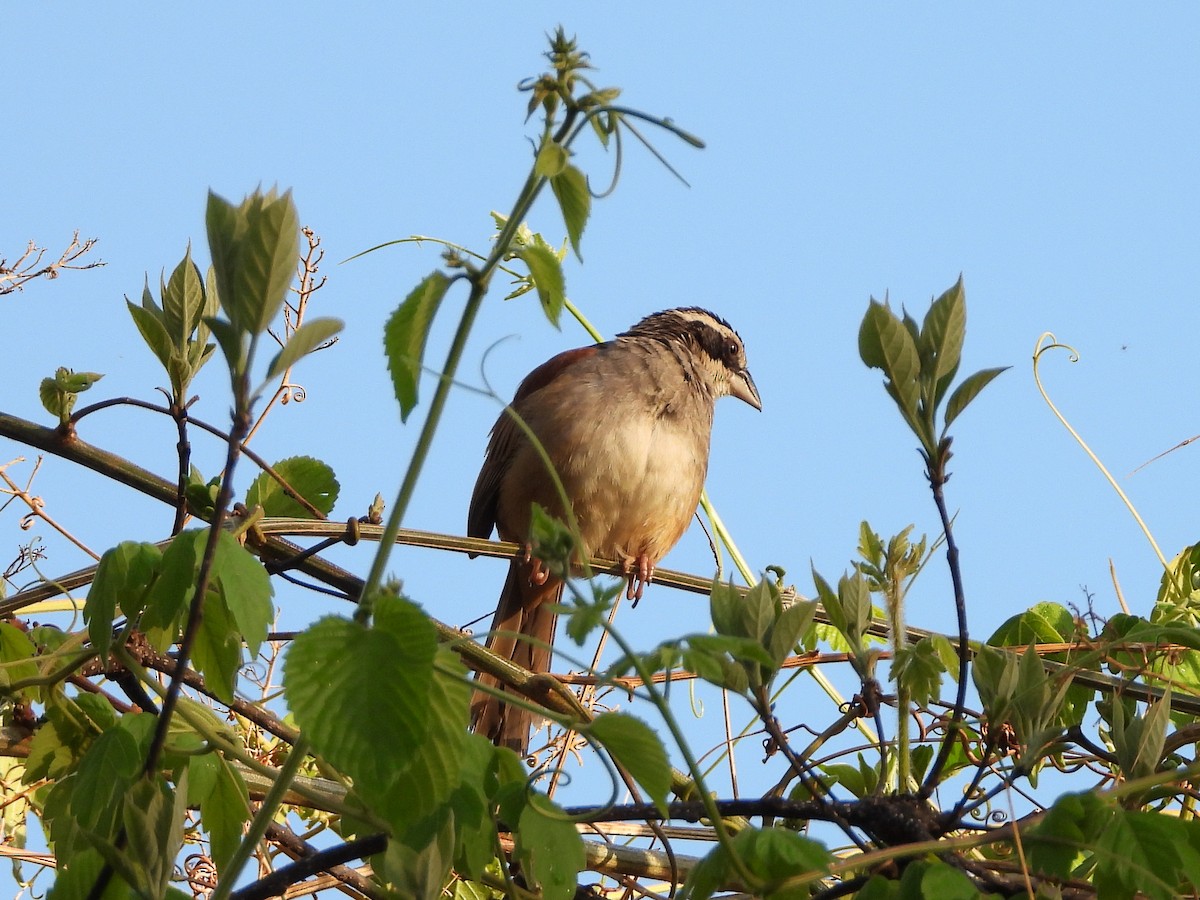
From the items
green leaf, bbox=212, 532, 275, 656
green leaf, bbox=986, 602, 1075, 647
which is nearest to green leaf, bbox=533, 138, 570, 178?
green leaf, bbox=212, 532, 275, 656

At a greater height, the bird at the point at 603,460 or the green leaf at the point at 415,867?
the bird at the point at 603,460

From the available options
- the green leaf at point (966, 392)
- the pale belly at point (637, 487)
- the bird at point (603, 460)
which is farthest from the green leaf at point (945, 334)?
the pale belly at point (637, 487)

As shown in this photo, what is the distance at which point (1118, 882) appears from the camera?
1.58 m

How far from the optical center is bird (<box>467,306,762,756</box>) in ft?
18.1

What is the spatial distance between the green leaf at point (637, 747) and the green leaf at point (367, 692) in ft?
0.77

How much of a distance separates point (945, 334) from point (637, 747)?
0.62m

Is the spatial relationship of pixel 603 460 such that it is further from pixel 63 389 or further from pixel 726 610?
pixel 726 610

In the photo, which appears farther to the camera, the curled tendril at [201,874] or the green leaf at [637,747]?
the curled tendril at [201,874]

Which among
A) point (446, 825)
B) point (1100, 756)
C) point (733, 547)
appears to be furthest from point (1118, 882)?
point (733, 547)

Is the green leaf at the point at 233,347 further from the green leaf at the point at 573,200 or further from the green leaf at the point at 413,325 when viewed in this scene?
the green leaf at the point at 573,200

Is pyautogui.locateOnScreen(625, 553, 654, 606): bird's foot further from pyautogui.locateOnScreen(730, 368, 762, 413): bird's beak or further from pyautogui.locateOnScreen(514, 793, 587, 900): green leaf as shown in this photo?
pyautogui.locateOnScreen(514, 793, 587, 900): green leaf

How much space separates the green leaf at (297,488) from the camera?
9.02 feet

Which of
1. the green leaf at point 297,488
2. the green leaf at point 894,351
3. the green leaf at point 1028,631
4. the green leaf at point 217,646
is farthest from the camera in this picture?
the green leaf at point 1028,631

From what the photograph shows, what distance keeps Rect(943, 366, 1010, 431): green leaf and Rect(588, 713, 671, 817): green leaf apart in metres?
0.53
